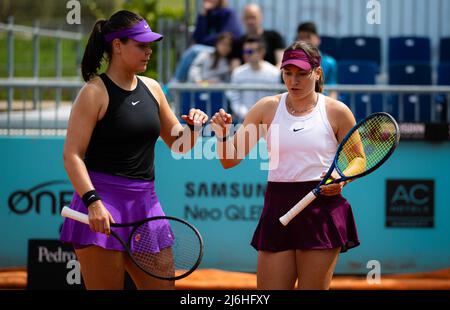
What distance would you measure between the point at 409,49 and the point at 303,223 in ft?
21.4

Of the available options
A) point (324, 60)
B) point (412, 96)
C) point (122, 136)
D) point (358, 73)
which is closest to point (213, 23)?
point (324, 60)

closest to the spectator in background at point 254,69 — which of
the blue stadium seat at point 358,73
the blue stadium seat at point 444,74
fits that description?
the blue stadium seat at point 358,73

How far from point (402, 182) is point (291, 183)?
414 centimetres

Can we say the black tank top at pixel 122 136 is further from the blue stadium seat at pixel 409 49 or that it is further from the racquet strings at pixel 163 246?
the blue stadium seat at pixel 409 49

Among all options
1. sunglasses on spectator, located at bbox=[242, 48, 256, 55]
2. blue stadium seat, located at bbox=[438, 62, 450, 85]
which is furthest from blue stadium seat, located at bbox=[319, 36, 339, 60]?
sunglasses on spectator, located at bbox=[242, 48, 256, 55]

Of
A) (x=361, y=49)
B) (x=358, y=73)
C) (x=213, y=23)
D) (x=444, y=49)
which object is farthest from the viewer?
(x=444, y=49)

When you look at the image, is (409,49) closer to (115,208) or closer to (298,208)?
(298,208)

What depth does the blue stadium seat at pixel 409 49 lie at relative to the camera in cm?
1103

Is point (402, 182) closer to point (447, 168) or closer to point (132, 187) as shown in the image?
point (447, 168)

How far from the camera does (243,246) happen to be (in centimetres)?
906

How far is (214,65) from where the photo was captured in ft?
32.8

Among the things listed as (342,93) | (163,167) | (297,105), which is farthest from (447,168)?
(297,105)
